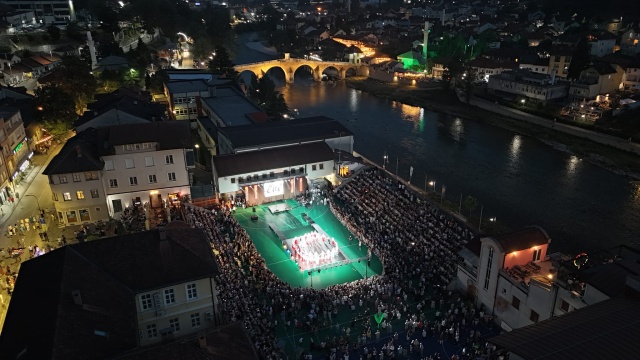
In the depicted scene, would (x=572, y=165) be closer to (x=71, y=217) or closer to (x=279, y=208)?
(x=279, y=208)

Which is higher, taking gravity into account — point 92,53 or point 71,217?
point 92,53

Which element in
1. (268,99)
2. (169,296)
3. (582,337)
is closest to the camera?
(582,337)

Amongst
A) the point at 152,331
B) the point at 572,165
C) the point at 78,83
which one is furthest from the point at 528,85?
the point at 152,331

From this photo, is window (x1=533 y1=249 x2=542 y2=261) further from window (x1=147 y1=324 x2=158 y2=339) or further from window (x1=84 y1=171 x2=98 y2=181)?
window (x1=84 y1=171 x2=98 y2=181)

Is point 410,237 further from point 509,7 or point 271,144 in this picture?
point 509,7

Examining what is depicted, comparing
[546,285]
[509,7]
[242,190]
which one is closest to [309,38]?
[509,7]

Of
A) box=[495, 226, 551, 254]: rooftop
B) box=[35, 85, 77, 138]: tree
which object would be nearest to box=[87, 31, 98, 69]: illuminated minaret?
box=[35, 85, 77, 138]: tree

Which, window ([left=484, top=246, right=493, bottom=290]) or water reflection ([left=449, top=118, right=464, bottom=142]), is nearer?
window ([left=484, top=246, right=493, bottom=290])
